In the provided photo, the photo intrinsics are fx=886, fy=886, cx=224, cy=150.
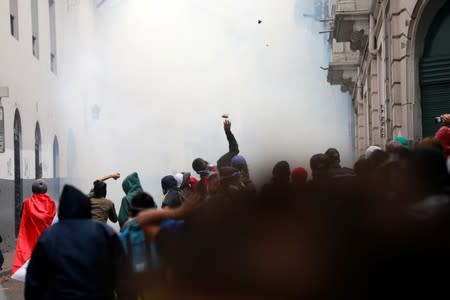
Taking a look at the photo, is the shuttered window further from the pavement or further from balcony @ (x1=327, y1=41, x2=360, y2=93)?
balcony @ (x1=327, y1=41, x2=360, y2=93)

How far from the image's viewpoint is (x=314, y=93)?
116ft

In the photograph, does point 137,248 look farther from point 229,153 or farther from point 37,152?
point 37,152

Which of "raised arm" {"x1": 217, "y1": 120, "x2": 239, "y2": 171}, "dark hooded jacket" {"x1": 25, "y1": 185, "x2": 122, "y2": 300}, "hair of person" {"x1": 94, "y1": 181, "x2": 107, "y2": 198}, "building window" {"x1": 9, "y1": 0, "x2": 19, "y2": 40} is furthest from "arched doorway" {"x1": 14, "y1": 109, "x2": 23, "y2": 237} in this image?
"dark hooded jacket" {"x1": 25, "y1": 185, "x2": 122, "y2": 300}

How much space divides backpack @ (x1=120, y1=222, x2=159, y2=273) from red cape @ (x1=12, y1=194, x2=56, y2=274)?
5604 mm

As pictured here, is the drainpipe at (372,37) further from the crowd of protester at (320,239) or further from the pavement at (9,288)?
the crowd of protester at (320,239)

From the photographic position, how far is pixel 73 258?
4801 mm

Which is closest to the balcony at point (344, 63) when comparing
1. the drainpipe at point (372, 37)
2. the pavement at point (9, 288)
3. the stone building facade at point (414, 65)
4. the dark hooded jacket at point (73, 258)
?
the drainpipe at point (372, 37)

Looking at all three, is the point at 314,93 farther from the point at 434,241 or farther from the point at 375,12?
the point at 434,241

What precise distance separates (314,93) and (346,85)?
5019mm

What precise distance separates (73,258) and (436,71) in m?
8.43

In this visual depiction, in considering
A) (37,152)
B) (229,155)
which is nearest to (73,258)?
(229,155)

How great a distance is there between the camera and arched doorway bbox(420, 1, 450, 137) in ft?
39.3

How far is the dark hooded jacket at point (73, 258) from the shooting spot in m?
4.77

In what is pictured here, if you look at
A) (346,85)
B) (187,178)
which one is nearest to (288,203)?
(187,178)
